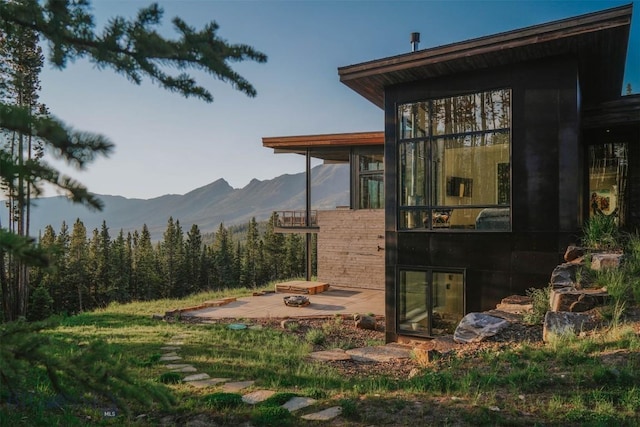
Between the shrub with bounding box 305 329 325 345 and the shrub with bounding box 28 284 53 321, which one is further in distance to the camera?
the shrub with bounding box 28 284 53 321

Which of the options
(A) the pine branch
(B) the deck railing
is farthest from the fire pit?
(A) the pine branch

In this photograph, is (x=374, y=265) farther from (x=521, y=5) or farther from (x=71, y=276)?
(x=71, y=276)

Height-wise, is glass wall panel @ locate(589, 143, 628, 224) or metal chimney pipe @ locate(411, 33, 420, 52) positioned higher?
metal chimney pipe @ locate(411, 33, 420, 52)

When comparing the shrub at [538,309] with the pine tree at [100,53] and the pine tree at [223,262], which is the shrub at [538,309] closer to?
the pine tree at [100,53]

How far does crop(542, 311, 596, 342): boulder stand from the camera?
5359 millimetres

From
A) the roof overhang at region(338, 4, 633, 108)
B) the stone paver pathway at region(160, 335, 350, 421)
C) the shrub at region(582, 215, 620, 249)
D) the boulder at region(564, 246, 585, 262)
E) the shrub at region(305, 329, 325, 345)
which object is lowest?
the shrub at region(305, 329, 325, 345)

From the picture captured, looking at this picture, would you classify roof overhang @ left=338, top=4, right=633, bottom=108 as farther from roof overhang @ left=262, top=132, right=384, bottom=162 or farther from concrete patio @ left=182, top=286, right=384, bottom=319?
roof overhang @ left=262, top=132, right=384, bottom=162

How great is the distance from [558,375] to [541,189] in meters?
4.95

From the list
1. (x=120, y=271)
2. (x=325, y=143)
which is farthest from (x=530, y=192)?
(x=120, y=271)

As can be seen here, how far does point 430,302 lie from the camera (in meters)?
9.10

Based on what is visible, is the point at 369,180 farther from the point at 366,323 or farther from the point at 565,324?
the point at 565,324

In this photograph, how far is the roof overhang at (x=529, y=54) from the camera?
7.25 m

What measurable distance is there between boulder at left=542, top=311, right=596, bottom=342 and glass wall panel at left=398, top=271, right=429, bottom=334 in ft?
11.9

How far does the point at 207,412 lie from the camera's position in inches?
156
